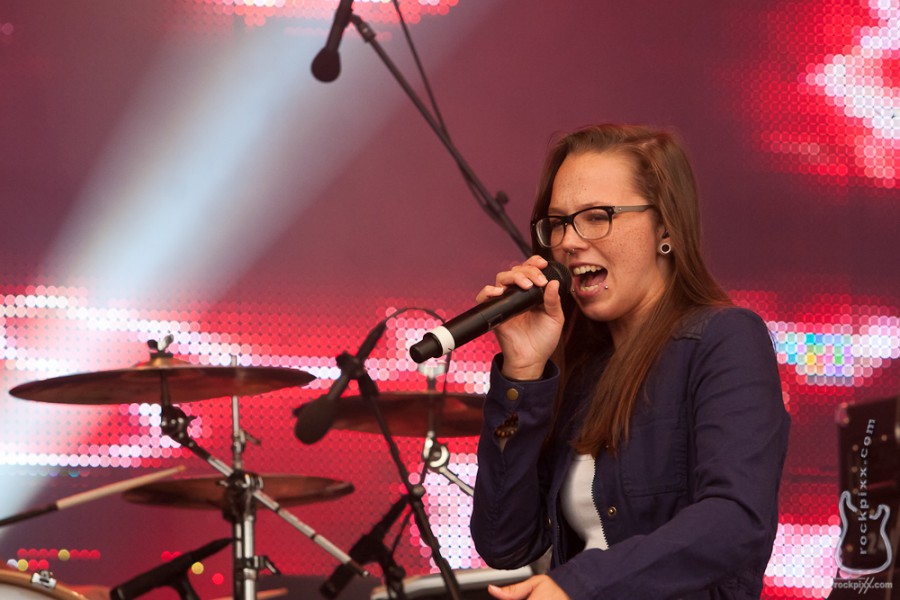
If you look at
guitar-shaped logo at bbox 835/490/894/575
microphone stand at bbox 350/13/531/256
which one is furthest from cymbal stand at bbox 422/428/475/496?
guitar-shaped logo at bbox 835/490/894/575

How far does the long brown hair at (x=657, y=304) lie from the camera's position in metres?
1.55

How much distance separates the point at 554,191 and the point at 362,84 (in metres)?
2.25

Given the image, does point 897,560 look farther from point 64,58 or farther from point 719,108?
point 64,58

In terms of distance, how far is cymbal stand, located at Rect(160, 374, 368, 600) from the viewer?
278cm

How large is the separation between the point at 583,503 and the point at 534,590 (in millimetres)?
318

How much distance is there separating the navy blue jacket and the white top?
Result: 14 mm

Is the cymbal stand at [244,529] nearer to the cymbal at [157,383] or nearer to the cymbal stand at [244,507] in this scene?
the cymbal stand at [244,507]

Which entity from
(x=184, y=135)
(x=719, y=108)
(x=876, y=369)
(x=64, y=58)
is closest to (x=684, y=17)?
(x=719, y=108)

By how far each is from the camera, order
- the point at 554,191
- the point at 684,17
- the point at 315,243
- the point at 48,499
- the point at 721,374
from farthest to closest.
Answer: the point at 684,17, the point at 315,243, the point at 48,499, the point at 554,191, the point at 721,374

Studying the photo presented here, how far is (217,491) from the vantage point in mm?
2975

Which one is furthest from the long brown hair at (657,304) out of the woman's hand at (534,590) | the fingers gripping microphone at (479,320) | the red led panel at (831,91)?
the red led panel at (831,91)

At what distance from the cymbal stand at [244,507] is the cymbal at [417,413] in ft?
0.81

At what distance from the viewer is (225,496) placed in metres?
2.85

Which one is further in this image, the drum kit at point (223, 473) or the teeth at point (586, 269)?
the drum kit at point (223, 473)
